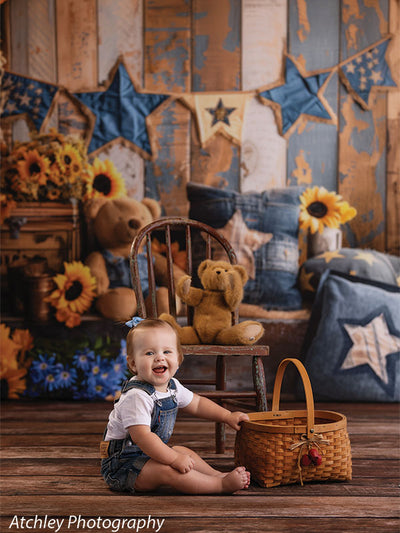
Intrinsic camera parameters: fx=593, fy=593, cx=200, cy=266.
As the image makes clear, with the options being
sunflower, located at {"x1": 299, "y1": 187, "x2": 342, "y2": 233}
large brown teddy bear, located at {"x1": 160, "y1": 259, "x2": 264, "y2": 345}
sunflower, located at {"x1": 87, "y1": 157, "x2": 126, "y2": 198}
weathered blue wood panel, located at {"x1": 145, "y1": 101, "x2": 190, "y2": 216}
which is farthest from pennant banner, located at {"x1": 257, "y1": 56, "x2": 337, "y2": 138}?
large brown teddy bear, located at {"x1": 160, "y1": 259, "x2": 264, "y2": 345}

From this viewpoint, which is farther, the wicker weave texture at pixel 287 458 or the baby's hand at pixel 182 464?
the wicker weave texture at pixel 287 458

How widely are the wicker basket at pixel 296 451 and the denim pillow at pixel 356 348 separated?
1056 millimetres

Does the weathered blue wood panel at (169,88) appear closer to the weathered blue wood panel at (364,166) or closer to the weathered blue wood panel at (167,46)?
the weathered blue wood panel at (167,46)

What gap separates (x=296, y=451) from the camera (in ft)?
5.03

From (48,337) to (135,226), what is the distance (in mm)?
664

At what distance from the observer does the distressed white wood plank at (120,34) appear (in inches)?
122

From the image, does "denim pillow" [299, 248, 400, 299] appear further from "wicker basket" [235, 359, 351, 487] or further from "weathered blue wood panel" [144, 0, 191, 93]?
"wicker basket" [235, 359, 351, 487]

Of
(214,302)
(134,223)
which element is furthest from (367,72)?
(214,302)

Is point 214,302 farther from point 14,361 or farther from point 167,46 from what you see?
point 167,46

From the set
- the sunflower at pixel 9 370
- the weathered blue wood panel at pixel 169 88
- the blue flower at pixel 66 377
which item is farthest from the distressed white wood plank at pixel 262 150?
the sunflower at pixel 9 370

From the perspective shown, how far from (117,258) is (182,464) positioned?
5.21ft

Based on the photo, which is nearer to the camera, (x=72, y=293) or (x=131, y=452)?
(x=131, y=452)

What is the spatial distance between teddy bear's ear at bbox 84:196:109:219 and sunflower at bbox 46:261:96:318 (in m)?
0.26

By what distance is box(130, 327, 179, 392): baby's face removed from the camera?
149 centimetres
